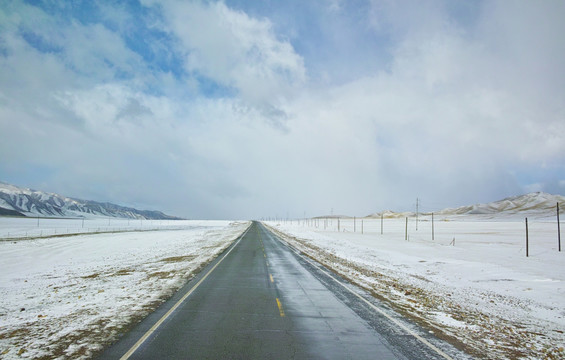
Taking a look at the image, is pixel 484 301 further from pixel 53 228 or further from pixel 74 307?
pixel 53 228

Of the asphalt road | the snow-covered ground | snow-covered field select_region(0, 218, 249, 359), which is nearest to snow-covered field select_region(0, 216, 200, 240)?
snow-covered field select_region(0, 218, 249, 359)

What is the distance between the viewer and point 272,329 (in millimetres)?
7977

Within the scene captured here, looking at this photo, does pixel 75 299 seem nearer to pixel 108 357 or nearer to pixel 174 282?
pixel 174 282

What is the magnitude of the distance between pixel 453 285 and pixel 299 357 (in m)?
13.0

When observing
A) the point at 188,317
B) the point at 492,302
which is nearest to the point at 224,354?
the point at 188,317

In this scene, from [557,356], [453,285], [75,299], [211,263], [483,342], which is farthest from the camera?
[211,263]

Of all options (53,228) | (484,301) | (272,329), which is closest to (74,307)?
(272,329)

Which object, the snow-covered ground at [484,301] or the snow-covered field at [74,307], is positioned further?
the snow-covered ground at [484,301]

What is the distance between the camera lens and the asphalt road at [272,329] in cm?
644

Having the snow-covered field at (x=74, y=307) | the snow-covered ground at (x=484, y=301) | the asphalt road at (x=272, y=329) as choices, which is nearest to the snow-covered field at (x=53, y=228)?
the snow-covered field at (x=74, y=307)

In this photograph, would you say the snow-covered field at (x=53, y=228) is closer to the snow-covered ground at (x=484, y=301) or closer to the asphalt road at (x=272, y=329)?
the asphalt road at (x=272, y=329)

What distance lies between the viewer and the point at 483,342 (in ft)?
24.7

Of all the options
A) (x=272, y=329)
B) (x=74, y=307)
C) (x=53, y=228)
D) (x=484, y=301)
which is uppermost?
(x=272, y=329)

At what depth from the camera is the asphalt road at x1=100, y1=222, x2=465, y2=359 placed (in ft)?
21.1
